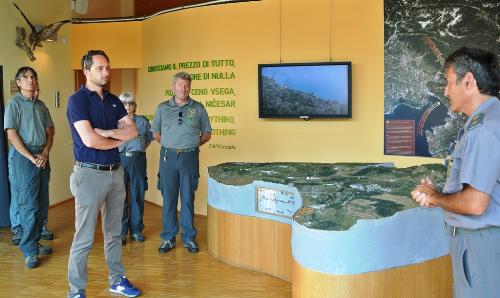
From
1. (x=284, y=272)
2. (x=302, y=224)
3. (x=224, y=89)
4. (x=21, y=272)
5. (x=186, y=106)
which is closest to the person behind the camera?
(x=302, y=224)

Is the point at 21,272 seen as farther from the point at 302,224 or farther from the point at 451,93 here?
the point at 451,93

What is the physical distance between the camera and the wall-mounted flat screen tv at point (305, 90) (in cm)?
541

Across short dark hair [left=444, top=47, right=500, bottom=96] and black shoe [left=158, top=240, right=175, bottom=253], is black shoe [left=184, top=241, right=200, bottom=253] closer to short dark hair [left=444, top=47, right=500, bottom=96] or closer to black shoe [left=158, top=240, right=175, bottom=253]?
black shoe [left=158, top=240, right=175, bottom=253]

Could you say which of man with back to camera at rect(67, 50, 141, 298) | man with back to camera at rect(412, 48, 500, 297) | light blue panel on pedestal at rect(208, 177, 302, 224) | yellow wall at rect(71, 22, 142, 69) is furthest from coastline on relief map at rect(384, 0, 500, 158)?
yellow wall at rect(71, 22, 142, 69)

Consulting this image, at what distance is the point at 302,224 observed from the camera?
9.39 ft

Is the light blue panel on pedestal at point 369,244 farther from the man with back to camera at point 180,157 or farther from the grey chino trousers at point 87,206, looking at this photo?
the man with back to camera at point 180,157

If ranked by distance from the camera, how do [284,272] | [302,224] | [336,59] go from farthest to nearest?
[336,59], [284,272], [302,224]

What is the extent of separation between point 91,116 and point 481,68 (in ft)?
7.80

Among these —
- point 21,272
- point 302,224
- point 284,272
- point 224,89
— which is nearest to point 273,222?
point 284,272

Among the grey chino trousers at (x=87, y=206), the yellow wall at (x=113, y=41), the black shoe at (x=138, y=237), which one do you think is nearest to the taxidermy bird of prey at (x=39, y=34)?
the yellow wall at (x=113, y=41)

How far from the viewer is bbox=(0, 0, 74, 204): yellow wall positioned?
5.86 m

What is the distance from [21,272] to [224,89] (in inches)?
122

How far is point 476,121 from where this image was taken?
1835 mm

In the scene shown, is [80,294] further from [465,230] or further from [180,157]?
[465,230]
